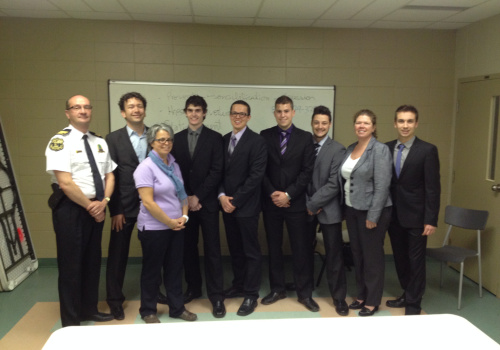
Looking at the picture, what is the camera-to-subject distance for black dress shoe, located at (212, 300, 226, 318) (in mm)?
3182

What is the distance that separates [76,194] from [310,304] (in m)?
2.10

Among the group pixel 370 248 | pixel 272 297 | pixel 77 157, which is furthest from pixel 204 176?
pixel 370 248

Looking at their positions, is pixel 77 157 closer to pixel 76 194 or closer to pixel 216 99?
pixel 76 194

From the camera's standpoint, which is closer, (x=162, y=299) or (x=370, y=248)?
(x=370, y=248)

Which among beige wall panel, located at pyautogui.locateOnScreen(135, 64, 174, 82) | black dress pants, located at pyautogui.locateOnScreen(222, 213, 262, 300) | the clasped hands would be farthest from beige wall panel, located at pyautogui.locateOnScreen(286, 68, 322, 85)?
the clasped hands

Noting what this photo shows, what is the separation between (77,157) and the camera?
280 cm

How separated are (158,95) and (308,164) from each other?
195 centimetres

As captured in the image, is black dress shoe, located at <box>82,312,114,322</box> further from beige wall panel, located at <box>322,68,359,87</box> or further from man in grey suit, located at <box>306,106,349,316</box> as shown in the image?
beige wall panel, located at <box>322,68,359,87</box>

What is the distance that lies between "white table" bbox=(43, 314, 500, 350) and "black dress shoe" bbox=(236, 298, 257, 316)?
6.09ft

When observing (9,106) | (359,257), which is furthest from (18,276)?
(359,257)

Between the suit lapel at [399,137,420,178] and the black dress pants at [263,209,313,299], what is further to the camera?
the black dress pants at [263,209,313,299]

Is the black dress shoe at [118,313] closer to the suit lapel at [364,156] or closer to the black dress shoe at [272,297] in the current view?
the black dress shoe at [272,297]

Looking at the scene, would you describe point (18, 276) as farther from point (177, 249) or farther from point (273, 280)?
point (273, 280)

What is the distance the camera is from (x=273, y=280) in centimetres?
350
